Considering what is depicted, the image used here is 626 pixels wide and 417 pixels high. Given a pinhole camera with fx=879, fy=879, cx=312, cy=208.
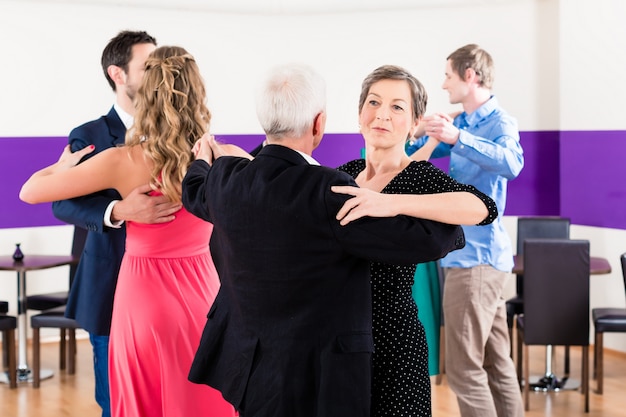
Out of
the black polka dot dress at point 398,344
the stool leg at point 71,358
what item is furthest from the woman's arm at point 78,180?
the stool leg at point 71,358

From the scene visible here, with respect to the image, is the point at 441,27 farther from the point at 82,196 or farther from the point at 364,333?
the point at 364,333

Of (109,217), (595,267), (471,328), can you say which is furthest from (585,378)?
(109,217)

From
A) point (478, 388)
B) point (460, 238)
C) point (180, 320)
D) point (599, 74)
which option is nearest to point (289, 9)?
point (599, 74)

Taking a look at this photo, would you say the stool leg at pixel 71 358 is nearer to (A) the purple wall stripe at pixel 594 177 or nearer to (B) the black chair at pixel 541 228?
(B) the black chair at pixel 541 228

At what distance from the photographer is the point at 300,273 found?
2.19m

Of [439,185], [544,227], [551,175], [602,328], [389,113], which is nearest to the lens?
[439,185]

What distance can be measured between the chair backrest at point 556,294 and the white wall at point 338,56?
143 cm

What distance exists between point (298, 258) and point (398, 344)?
515 millimetres

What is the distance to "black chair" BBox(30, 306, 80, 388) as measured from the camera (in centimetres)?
617

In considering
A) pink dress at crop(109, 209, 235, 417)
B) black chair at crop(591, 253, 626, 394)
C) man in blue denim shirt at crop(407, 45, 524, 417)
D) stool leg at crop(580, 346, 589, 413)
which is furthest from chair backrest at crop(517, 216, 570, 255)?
pink dress at crop(109, 209, 235, 417)

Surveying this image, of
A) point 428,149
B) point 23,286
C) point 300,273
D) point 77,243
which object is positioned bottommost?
A: point 23,286

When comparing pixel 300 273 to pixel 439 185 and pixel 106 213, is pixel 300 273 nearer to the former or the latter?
pixel 439 185

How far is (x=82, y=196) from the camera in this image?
3.09 m

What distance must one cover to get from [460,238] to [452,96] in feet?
7.15
